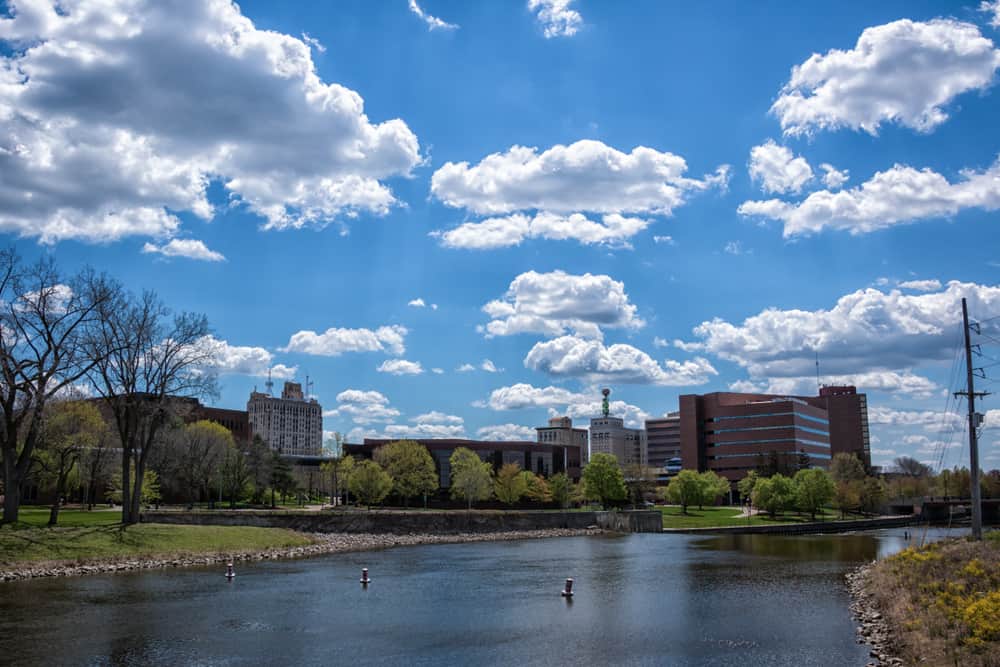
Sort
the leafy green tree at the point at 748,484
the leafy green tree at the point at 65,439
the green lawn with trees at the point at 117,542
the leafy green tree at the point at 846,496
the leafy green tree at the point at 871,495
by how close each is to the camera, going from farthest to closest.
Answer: the leafy green tree at the point at 748,484 → the leafy green tree at the point at 871,495 → the leafy green tree at the point at 846,496 → the leafy green tree at the point at 65,439 → the green lawn with trees at the point at 117,542

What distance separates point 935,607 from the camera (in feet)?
81.2

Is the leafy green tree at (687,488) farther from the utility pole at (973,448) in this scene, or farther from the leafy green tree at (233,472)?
the utility pole at (973,448)

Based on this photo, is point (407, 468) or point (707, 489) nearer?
point (407, 468)

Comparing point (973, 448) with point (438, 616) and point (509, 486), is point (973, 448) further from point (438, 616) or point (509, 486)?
point (509, 486)

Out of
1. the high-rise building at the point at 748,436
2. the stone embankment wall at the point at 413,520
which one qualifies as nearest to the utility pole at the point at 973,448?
the stone embankment wall at the point at 413,520

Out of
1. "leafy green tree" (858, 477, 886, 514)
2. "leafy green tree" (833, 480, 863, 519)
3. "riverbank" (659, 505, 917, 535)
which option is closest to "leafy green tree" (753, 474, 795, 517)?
"riverbank" (659, 505, 917, 535)

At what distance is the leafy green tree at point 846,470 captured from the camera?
504 ft

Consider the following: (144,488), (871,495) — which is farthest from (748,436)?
(144,488)

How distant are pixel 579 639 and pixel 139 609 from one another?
18.2 m

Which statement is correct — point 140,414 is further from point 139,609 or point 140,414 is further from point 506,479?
point 506,479

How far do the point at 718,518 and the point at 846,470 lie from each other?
169 feet

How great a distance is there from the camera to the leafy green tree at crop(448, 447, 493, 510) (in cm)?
11500

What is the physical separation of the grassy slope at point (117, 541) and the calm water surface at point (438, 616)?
509cm

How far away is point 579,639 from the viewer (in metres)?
26.7
